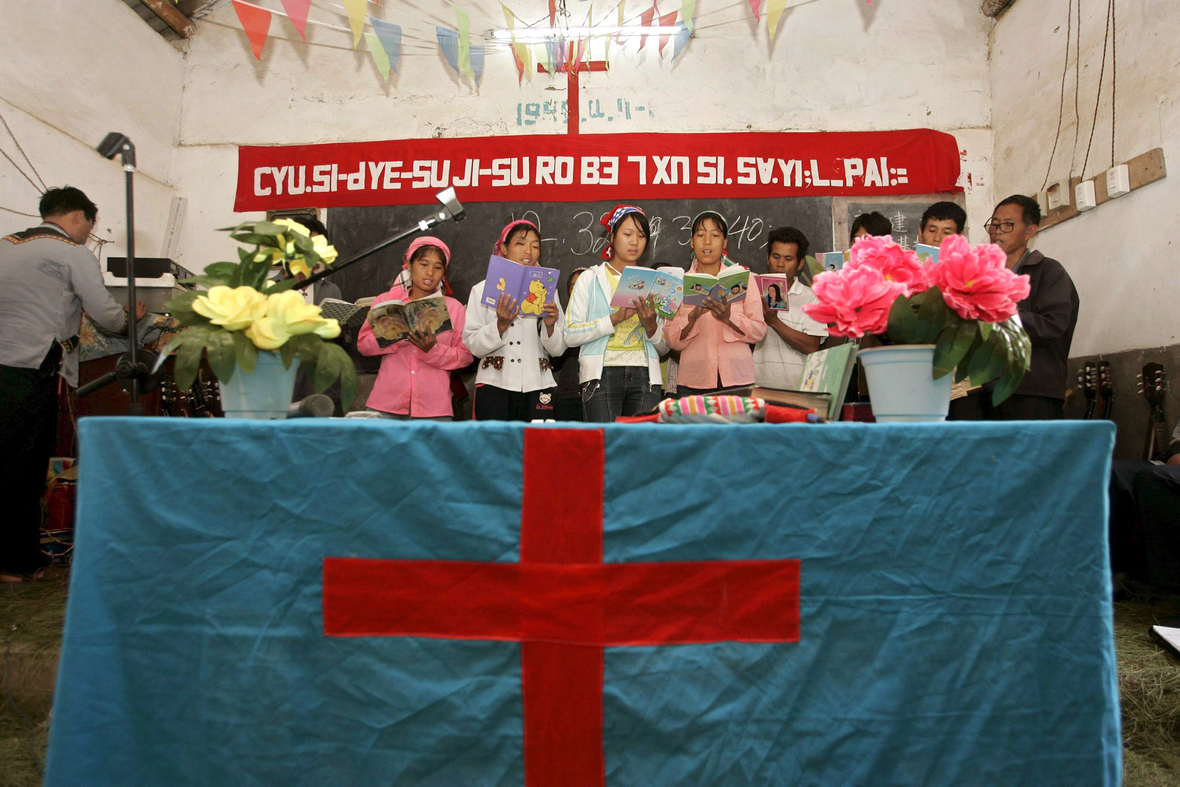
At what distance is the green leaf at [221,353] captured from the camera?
1.19m

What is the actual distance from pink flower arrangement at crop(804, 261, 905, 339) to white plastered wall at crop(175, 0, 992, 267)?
3.14 meters

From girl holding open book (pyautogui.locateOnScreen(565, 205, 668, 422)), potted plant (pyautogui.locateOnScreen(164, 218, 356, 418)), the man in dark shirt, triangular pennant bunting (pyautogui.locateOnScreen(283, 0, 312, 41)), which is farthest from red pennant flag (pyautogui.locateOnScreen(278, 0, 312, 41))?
potted plant (pyautogui.locateOnScreen(164, 218, 356, 418))

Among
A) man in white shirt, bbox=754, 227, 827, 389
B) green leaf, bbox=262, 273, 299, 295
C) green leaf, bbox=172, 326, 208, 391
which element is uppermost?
man in white shirt, bbox=754, 227, 827, 389

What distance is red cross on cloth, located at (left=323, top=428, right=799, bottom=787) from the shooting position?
1032 mm

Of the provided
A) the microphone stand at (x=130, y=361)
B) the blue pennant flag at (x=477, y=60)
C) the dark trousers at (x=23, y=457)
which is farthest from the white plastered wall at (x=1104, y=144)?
the dark trousers at (x=23, y=457)

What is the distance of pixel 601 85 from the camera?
4184 mm

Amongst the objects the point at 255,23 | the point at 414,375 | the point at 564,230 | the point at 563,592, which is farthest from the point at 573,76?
the point at 563,592

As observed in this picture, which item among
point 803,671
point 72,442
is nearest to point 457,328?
point 72,442

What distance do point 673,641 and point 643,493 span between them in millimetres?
219

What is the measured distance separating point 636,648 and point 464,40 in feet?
12.8

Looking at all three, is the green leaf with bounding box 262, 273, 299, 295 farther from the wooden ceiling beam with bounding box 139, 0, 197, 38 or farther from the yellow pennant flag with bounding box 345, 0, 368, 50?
the wooden ceiling beam with bounding box 139, 0, 197, 38

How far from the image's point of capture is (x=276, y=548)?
41.8 inches

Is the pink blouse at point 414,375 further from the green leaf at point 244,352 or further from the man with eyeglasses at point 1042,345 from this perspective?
the man with eyeglasses at point 1042,345

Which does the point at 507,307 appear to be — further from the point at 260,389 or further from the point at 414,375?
the point at 260,389
